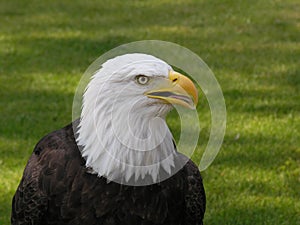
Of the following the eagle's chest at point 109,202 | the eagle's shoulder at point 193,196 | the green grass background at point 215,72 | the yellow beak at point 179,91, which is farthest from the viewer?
the green grass background at point 215,72

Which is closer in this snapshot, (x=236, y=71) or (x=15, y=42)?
(x=236, y=71)

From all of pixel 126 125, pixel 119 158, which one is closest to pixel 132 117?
pixel 126 125

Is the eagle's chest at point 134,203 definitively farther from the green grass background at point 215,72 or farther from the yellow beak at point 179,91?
the green grass background at point 215,72

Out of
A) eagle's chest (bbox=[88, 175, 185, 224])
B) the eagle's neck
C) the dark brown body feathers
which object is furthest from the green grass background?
the eagle's neck

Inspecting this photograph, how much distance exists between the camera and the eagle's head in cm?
491

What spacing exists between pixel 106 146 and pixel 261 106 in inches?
196

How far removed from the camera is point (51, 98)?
10094 mm

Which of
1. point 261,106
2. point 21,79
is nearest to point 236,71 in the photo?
point 261,106

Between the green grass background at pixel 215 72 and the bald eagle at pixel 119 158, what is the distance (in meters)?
1.98

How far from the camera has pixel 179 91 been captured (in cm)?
490

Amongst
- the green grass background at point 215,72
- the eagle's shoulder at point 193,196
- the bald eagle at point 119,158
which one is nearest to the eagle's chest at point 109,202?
the bald eagle at point 119,158

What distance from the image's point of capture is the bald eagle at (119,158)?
493 cm

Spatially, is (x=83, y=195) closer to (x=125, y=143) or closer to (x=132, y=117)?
(x=125, y=143)

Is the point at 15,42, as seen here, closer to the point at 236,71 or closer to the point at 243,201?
the point at 236,71
